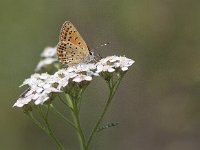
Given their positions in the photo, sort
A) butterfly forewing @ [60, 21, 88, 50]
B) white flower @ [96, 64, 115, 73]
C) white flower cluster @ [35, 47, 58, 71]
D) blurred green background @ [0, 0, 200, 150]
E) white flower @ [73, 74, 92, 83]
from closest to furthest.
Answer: white flower @ [73, 74, 92, 83] → white flower @ [96, 64, 115, 73] → butterfly forewing @ [60, 21, 88, 50] → white flower cluster @ [35, 47, 58, 71] → blurred green background @ [0, 0, 200, 150]

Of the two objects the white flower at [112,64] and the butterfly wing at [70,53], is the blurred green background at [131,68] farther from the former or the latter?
the white flower at [112,64]

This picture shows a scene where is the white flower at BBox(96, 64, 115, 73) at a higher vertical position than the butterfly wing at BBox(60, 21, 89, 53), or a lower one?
lower

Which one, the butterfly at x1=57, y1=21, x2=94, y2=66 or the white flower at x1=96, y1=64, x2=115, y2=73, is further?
the butterfly at x1=57, y1=21, x2=94, y2=66

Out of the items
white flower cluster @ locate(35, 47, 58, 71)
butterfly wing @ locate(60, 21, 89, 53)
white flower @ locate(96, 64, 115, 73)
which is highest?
white flower cluster @ locate(35, 47, 58, 71)

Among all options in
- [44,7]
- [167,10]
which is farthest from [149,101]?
[44,7]

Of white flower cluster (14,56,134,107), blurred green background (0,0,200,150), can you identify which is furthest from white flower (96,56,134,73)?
blurred green background (0,0,200,150)

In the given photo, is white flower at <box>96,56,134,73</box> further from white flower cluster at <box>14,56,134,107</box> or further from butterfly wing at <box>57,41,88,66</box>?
butterfly wing at <box>57,41,88,66</box>

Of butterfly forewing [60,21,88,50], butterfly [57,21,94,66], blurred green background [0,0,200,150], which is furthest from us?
blurred green background [0,0,200,150]
